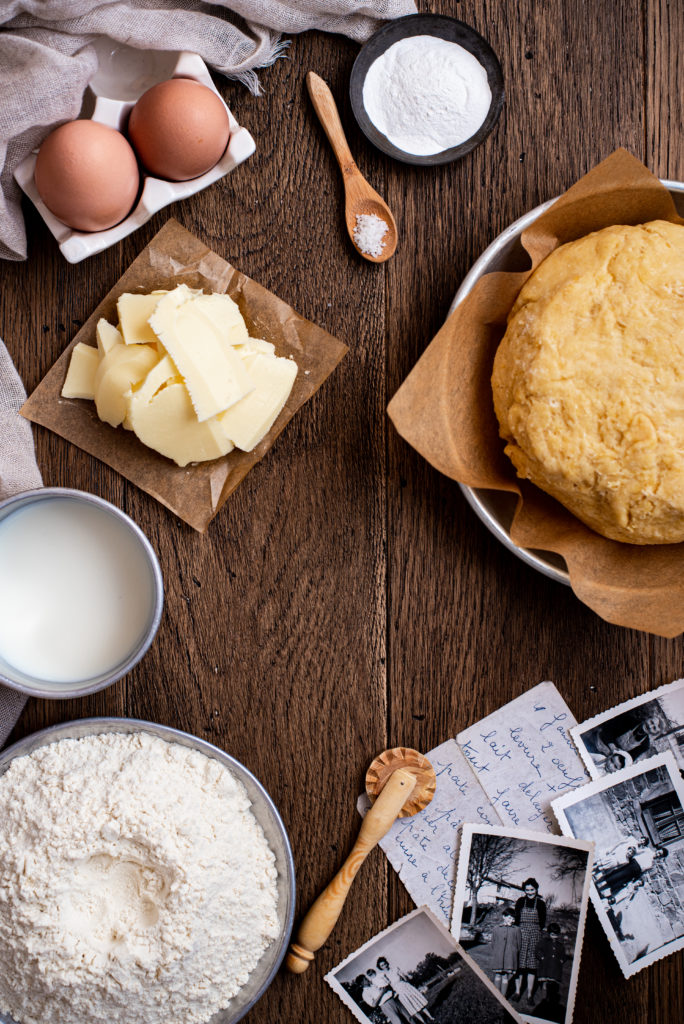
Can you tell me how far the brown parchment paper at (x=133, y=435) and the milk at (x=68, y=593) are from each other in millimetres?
107

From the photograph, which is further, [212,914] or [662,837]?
[662,837]

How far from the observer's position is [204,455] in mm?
1072

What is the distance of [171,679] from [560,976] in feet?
2.40

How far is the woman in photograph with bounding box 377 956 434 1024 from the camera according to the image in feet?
3.66

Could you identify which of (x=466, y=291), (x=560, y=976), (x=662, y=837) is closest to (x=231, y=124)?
(x=466, y=291)

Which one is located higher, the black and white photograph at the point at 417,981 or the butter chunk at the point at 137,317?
the butter chunk at the point at 137,317

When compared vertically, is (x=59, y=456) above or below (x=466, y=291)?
below

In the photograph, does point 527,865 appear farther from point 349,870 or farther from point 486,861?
point 349,870

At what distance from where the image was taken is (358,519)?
113cm

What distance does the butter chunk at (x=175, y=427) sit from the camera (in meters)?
1.02

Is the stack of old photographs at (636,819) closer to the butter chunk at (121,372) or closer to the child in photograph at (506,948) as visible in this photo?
the child in photograph at (506,948)

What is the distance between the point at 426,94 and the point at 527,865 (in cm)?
111

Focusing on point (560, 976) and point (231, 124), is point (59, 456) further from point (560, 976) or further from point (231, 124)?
point (560, 976)

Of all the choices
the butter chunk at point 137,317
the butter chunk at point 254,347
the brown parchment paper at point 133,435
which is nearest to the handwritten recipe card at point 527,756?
the brown parchment paper at point 133,435
